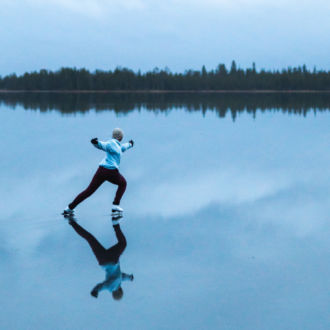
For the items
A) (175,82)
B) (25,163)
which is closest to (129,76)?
(175,82)

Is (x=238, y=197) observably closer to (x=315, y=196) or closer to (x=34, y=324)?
(x=315, y=196)

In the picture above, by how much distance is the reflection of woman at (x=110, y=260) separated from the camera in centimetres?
593

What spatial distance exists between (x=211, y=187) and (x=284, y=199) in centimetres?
178

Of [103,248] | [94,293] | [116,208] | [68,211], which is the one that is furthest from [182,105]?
[94,293]

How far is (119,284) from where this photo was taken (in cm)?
606

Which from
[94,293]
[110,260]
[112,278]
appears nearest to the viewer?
[94,293]

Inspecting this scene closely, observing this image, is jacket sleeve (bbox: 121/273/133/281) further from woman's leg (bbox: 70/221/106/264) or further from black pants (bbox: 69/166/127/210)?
black pants (bbox: 69/166/127/210)

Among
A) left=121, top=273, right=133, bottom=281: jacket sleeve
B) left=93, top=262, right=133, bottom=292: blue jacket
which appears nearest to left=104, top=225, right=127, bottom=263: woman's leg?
left=93, top=262, right=133, bottom=292: blue jacket

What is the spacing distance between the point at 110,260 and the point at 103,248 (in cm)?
55

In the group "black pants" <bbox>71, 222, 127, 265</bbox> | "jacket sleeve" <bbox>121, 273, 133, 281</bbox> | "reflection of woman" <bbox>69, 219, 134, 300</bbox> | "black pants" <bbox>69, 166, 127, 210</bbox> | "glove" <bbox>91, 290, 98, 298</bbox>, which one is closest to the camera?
"glove" <bbox>91, 290, 98, 298</bbox>

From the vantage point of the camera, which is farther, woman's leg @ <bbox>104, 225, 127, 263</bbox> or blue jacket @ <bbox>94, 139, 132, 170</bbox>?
blue jacket @ <bbox>94, 139, 132, 170</bbox>

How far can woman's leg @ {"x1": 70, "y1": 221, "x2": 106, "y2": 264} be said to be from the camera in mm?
7143

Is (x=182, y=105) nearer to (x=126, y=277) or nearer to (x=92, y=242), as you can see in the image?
(x=92, y=242)

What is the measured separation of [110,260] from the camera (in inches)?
273
